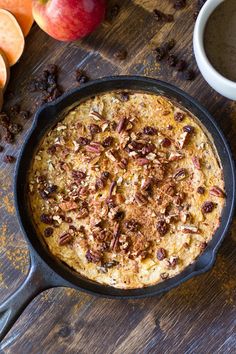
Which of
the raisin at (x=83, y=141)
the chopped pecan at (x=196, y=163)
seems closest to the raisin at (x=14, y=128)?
the raisin at (x=83, y=141)

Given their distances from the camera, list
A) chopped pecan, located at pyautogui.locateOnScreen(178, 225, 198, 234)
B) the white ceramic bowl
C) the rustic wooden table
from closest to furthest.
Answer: the white ceramic bowl < chopped pecan, located at pyautogui.locateOnScreen(178, 225, 198, 234) < the rustic wooden table

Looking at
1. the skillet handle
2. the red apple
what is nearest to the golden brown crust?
the skillet handle

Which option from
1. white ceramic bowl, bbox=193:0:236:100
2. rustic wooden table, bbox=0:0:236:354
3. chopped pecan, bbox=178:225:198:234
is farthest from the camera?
rustic wooden table, bbox=0:0:236:354

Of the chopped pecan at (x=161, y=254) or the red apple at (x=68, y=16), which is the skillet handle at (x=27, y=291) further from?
the red apple at (x=68, y=16)

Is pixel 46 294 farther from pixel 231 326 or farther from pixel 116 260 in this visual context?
pixel 231 326

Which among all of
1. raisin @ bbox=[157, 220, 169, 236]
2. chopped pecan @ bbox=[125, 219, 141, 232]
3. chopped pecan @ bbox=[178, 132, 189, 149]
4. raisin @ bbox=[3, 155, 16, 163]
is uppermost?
chopped pecan @ bbox=[178, 132, 189, 149]

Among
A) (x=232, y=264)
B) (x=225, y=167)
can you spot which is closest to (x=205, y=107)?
(x=225, y=167)

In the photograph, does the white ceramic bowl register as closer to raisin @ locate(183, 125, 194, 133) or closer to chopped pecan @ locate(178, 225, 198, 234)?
raisin @ locate(183, 125, 194, 133)

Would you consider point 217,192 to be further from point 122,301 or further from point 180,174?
point 122,301
